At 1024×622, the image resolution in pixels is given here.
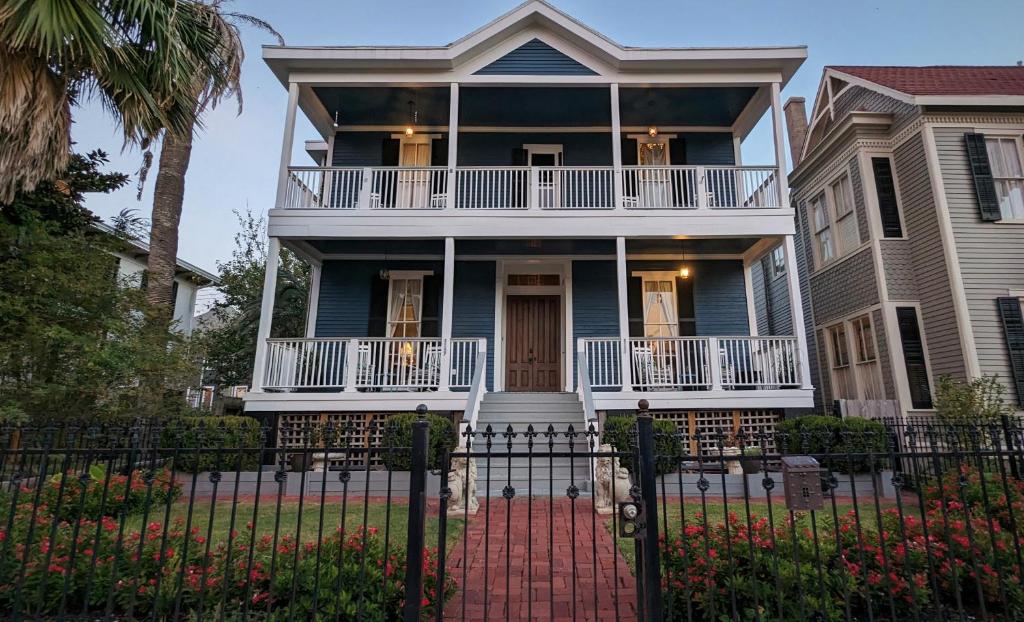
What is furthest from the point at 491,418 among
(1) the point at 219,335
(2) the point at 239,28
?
(1) the point at 219,335

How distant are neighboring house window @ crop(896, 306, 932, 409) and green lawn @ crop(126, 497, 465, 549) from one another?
10.3m

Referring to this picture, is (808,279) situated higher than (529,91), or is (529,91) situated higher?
→ (529,91)

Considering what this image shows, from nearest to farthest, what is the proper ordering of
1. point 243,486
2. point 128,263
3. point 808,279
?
point 243,486
point 808,279
point 128,263

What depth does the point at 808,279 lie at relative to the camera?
573 inches

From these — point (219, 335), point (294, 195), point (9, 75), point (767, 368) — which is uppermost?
point (294, 195)

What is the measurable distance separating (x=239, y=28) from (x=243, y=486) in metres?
10.2

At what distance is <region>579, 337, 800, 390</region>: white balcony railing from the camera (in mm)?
9492

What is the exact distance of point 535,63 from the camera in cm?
1127

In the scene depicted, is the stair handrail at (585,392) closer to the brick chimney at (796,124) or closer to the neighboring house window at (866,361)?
the neighboring house window at (866,361)

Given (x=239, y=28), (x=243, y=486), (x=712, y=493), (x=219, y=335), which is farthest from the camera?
(x=219, y=335)

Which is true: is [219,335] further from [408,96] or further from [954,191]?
[954,191]

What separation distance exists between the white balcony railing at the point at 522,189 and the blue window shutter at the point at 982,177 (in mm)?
4495

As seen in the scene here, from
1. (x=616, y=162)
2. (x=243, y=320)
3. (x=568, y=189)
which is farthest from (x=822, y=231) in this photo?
(x=243, y=320)

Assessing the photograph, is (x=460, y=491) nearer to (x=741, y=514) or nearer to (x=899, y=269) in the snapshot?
(x=741, y=514)
